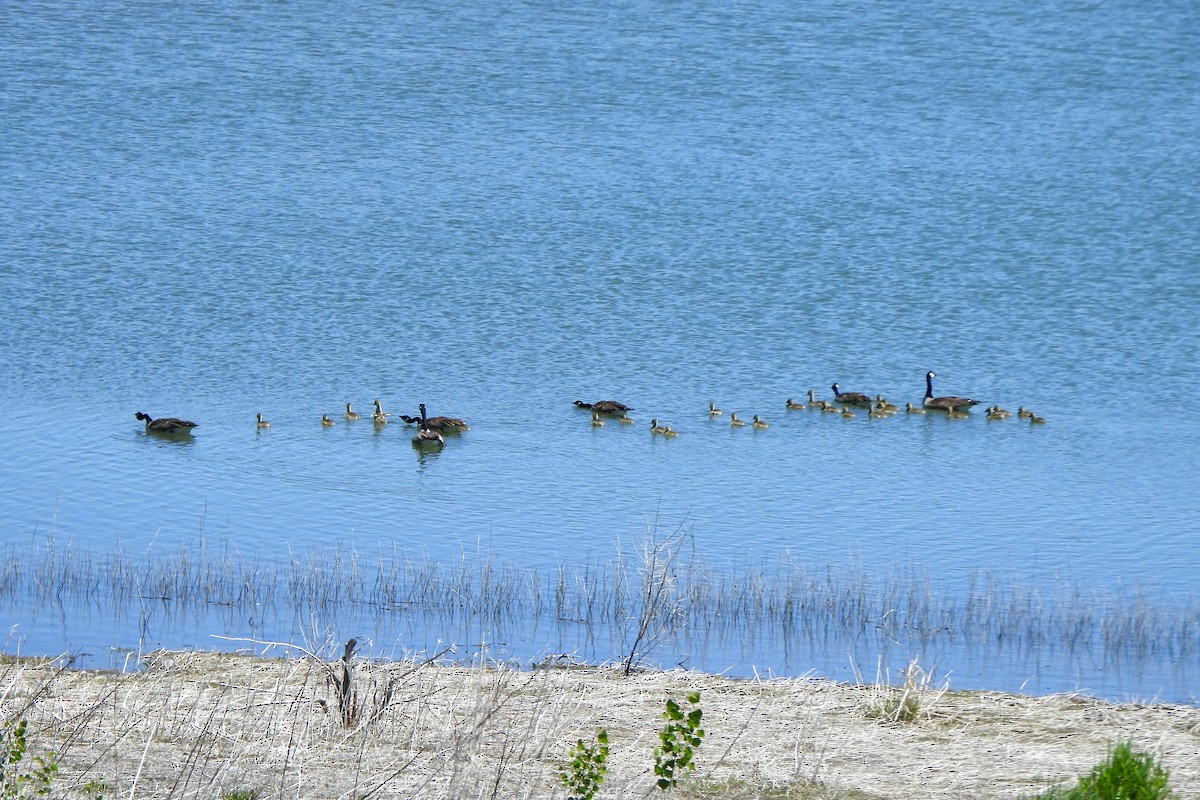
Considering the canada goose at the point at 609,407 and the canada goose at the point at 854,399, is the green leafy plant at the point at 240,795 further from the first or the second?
the canada goose at the point at 854,399

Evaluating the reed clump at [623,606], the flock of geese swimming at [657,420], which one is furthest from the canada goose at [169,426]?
the reed clump at [623,606]

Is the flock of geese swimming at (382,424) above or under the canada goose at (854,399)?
under

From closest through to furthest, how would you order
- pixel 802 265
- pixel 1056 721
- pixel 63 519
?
pixel 1056 721 < pixel 63 519 < pixel 802 265

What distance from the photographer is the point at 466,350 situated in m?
33.7

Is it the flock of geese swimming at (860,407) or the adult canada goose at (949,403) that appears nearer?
the flock of geese swimming at (860,407)

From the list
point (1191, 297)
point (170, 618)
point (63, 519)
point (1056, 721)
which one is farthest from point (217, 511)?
point (1191, 297)

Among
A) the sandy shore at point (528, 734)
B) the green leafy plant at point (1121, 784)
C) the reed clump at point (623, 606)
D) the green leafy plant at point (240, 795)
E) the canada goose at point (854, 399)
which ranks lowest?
the reed clump at point (623, 606)

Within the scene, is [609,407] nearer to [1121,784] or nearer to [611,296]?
[611,296]

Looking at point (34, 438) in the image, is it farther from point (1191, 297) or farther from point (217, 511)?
point (1191, 297)

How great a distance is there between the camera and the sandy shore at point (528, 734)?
9672 millimetres

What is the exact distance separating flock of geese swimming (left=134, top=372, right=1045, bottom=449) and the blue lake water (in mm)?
285

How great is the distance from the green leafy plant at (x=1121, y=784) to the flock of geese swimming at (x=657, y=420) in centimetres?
1738

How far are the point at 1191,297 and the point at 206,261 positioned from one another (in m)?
23.4

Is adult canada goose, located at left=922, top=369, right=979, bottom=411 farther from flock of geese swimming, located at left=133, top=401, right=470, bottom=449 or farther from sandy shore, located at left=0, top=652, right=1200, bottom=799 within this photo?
sandy shore, located at left=0, top=652, right=1200, bottom=799
